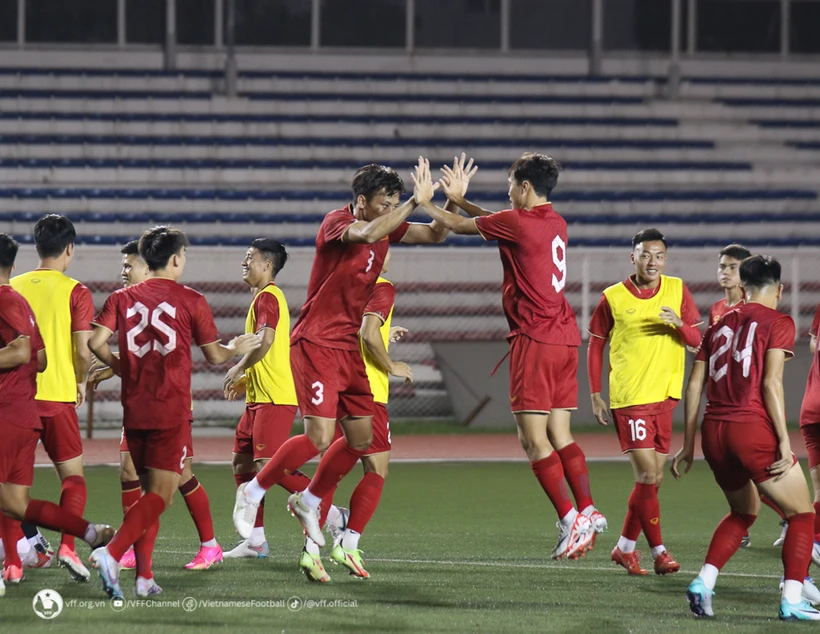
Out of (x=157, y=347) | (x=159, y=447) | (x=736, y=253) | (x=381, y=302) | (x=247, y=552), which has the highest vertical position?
(x=736, y=253)

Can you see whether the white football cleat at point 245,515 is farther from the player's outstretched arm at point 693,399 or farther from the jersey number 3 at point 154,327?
the player's outstretched arm at point 693,399

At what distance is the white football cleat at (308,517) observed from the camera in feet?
19.8

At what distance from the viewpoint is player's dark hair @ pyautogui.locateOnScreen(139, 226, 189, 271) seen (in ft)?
18.3

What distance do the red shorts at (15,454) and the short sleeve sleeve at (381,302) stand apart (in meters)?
1.93

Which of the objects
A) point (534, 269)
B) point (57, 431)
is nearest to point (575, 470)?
point (534, 269)

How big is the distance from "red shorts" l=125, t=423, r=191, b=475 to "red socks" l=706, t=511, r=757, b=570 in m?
2.40

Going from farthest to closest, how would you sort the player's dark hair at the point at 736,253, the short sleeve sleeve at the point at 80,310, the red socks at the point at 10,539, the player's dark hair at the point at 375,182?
1. the player's dark hair at the point at 736,253
2. the short sleeve sleeve at the point at 80,310
3. the player's dark hair at the point at 375,182
4. the red socks at the point at 10,539

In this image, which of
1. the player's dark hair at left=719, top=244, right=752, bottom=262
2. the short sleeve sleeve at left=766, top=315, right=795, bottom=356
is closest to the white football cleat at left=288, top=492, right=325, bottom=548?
the short sleeve sleeve at left=766, top=315, right=795, bottom=356

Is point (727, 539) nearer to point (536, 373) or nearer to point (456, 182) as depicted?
point (536, 373)

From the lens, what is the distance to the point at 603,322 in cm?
723

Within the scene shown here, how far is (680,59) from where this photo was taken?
25.0 metres

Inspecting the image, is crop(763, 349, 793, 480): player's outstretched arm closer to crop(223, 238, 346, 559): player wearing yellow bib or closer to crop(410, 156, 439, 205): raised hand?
crop(410, 156, 439, 205): raised hand

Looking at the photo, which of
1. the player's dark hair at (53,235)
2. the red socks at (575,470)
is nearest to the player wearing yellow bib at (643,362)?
the red socks at (575,470)

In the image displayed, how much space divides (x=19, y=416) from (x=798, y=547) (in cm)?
357
